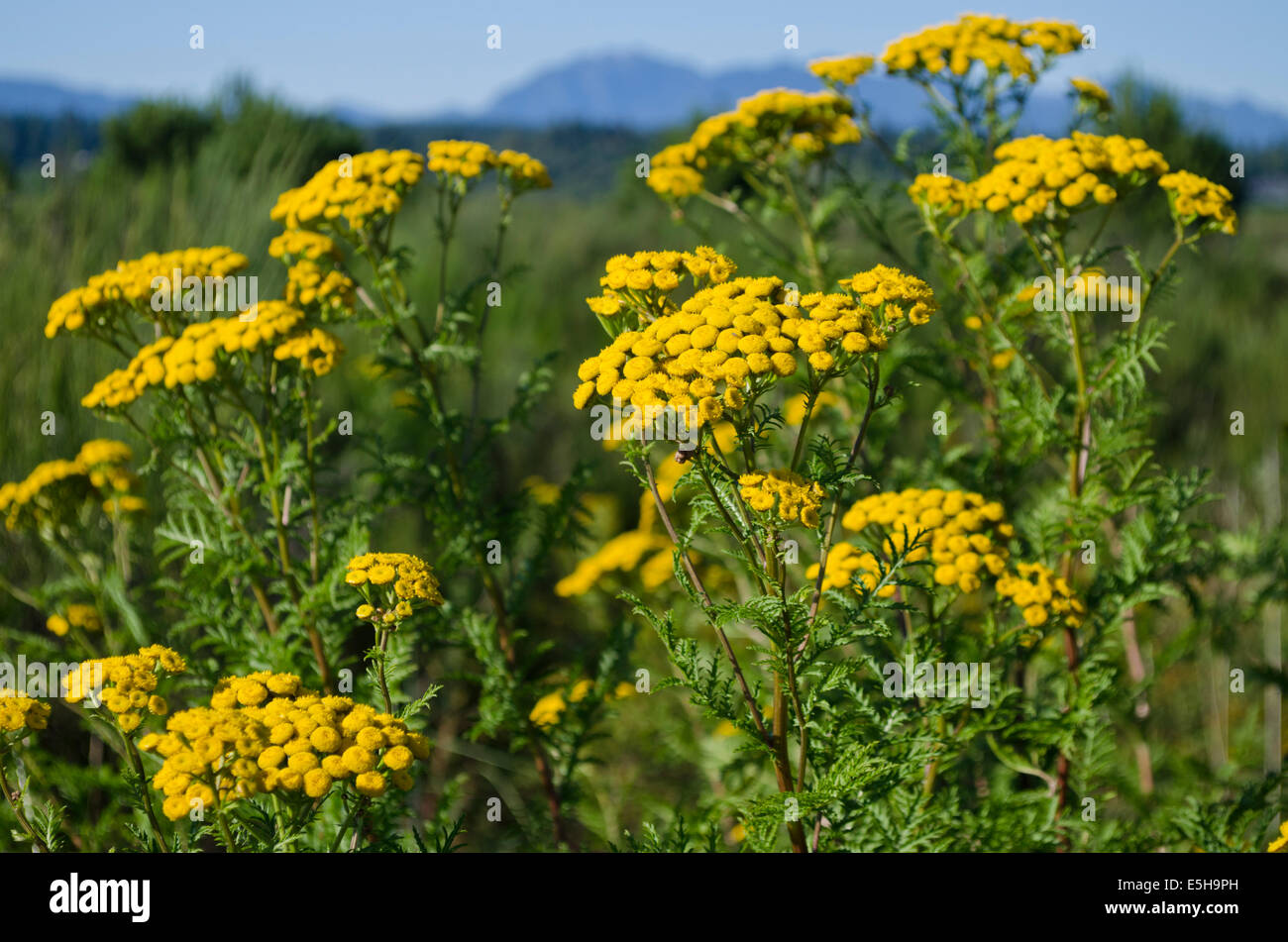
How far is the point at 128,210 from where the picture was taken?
530 centimetres

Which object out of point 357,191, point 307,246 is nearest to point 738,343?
point 357,191

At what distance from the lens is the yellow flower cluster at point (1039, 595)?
7.72ft

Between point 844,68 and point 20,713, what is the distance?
3.15m

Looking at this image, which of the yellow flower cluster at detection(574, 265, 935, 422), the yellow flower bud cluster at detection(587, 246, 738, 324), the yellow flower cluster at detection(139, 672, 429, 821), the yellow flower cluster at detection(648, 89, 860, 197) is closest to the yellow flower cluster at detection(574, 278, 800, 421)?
the yellow flower cluster at detection(574, 265, 935, 422)

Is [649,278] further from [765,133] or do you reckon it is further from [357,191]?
[765,133]

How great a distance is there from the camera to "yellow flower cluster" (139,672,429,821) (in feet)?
5.47

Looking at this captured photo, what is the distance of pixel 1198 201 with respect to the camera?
2621 mm

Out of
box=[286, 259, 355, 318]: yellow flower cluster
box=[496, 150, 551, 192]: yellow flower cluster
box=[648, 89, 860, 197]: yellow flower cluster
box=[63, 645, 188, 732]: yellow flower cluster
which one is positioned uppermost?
box=[648, 89, 860, 197]: yellow flower cluster

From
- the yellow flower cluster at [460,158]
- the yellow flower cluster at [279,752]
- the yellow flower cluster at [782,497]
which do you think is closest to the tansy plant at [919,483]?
the yellow flower cluster at [782,497]

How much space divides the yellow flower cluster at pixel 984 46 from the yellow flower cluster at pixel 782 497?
6.83ft

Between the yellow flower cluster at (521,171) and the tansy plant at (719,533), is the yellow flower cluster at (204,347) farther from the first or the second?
the yellow flower cluster at (521,171)

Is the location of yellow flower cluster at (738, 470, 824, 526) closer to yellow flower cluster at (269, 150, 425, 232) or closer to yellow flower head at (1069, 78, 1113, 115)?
yellow flower cluster at (269, 150, 425, 232)

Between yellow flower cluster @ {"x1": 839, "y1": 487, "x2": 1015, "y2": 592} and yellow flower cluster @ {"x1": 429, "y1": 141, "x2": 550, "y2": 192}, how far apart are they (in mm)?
1481
